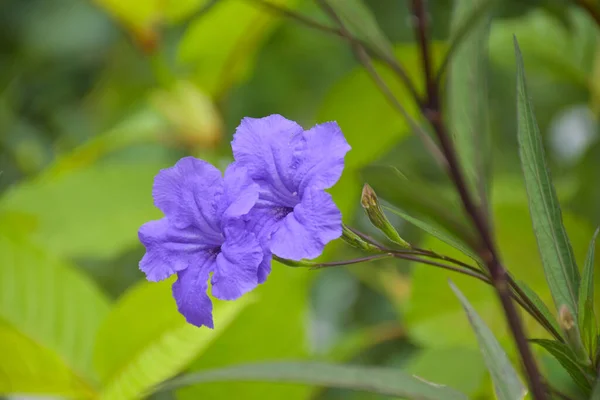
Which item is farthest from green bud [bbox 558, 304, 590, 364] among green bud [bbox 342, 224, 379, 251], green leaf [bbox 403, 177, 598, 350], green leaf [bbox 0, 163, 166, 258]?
green leaf [bbox 0, 163, 166, 258]

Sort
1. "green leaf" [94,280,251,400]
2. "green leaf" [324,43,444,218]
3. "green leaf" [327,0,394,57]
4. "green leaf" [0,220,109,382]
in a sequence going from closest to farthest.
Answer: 1. "green leaf" [327,0,394,57]
2. "green leaf" [94,280,251,400]
3. "green leaf" [0,220,109,382]
4. "green leaf" [324,43,444,218]

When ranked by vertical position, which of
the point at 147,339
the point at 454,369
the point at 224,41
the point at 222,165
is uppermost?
the point at 224,41

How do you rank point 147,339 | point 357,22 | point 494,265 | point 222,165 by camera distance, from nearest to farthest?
1. point 494,265
2. point 357,22
3. point 147,339
4. point 222,165

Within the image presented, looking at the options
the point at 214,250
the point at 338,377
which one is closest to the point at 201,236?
the point at 214,250

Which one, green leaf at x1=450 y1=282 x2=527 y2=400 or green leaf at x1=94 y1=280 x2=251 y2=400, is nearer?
green leaf at x1=450 y1=282 x2=527 y2=400

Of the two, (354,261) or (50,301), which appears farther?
(50,301)

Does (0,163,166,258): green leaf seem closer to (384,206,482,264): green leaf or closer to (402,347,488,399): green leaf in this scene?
(402,347,488,399): green leaf

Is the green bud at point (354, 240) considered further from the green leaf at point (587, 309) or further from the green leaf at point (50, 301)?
the green leaf at point (50, 301)

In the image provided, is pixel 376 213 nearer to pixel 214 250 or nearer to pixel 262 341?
pixel 214 250
